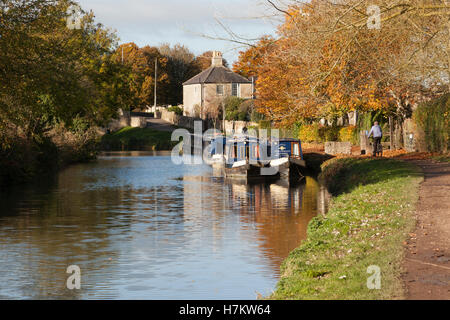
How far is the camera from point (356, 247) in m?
13.2

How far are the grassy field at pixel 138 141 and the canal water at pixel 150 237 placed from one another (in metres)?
47.7

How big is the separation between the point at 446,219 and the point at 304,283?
5.88 metres

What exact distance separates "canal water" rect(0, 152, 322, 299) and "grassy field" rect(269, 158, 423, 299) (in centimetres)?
103

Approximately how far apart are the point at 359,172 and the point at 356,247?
16.8 m

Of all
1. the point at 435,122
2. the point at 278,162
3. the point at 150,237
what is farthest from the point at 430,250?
the point at 278,162

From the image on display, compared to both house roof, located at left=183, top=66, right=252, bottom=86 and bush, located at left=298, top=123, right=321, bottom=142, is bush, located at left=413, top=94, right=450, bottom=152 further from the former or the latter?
house roof, located at left=183, top=66, right=252, bottom=86

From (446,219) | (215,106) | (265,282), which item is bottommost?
(265,282)

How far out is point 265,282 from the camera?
45.2ft

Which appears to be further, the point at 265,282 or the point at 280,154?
the point at 280,154

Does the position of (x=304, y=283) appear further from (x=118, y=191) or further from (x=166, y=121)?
(x=166, y=121)

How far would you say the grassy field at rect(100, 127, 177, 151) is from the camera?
8458 cm
